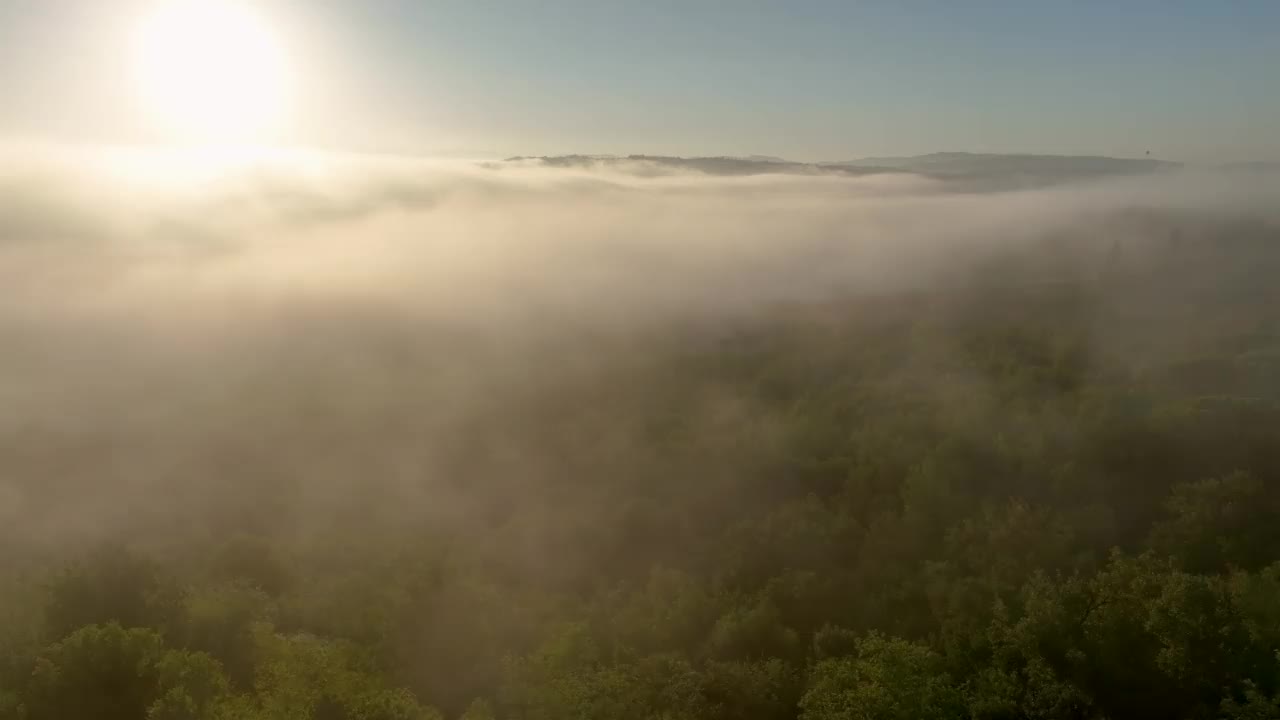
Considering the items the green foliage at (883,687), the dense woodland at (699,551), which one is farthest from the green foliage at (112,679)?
the green foliage at (883,687)

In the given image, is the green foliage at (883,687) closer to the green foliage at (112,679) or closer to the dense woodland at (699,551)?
the dense woodland at (699,551)

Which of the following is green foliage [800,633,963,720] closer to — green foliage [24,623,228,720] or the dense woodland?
the dense woodland

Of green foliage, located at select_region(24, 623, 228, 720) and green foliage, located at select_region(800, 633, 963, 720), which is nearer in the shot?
green foliage, located at select_region(800, 633, 963, 720)

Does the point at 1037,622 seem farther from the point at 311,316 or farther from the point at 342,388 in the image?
the point at 311,316

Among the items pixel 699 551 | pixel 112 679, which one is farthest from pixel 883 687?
pixel 112 679

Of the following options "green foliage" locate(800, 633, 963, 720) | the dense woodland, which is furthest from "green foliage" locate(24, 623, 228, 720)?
"green foliage" locate(800, 633, 963, 720)

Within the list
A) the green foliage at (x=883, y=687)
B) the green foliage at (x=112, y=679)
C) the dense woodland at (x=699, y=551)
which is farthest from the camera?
the dense woodland at (x=699, y=551)

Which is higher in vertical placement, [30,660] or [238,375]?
[30,660]

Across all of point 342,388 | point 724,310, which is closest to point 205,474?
point 342,388
